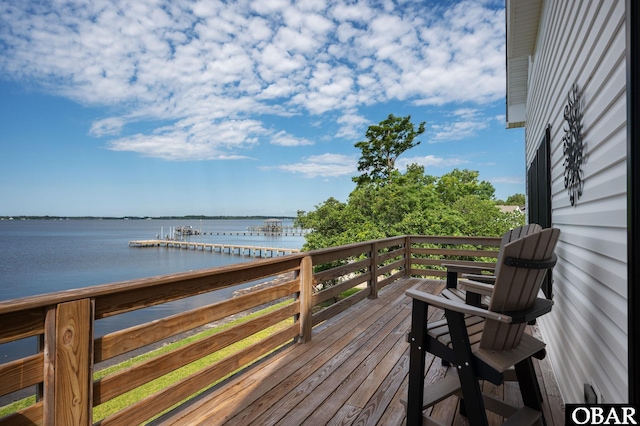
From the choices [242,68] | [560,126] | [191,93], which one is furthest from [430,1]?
[191,93]

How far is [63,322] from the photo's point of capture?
1543 millimetres

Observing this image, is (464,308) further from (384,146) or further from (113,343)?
(384,146)

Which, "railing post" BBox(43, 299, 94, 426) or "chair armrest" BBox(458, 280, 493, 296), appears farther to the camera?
"chair armrest" BBox(458, 280, 493, 296)

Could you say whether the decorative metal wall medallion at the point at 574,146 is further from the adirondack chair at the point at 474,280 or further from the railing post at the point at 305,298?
the railing post at the point at 305,298

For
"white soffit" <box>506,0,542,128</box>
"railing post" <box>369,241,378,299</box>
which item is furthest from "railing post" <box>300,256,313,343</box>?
"white soffit" <box>506,0,542,128</box>

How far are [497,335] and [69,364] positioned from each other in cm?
191

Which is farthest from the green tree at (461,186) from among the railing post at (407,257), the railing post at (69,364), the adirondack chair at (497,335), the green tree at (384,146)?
the railing post at (69,364)

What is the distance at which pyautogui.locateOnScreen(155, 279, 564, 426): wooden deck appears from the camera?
6.76 feet

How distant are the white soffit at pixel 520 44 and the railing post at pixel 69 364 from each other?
4.79 metres

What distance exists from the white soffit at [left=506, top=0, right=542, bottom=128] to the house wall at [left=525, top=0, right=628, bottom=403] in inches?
58.4

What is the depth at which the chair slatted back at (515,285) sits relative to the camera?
1465 mm

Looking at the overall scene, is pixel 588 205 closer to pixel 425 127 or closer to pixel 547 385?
pixel 547 385

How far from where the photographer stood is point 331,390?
2.40 m

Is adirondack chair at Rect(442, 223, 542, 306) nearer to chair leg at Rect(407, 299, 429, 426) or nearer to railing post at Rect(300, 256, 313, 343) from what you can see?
chair leg at Rect(407, 299, 429, 426)
